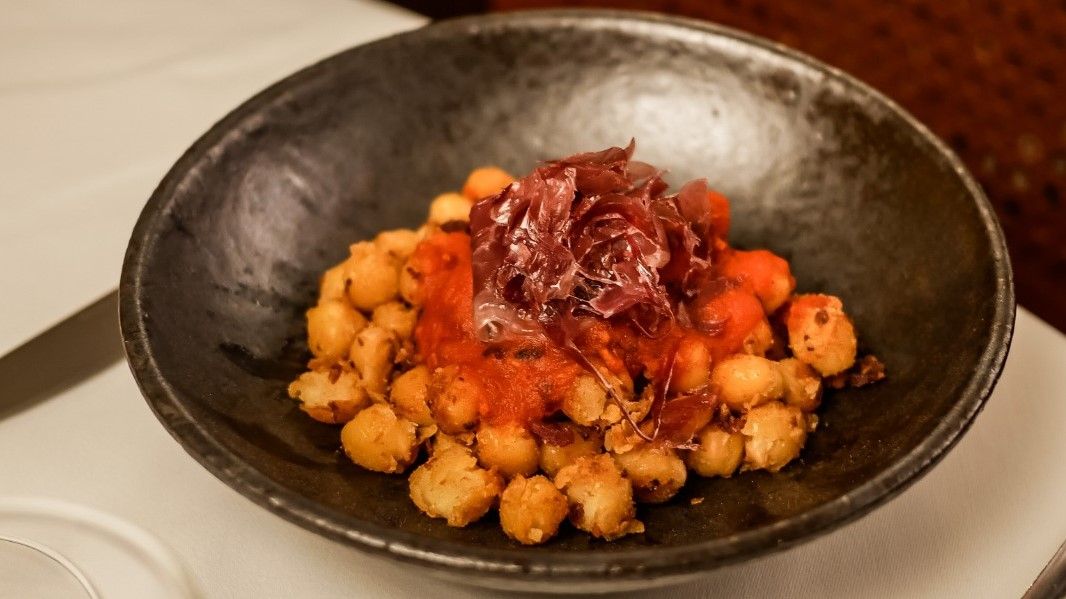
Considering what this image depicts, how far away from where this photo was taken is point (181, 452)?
1553 millimetres

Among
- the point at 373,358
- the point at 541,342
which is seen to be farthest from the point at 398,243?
the point at 541,342

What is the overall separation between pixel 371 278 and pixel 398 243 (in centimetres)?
12

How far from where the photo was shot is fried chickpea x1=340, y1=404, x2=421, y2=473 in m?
1.37

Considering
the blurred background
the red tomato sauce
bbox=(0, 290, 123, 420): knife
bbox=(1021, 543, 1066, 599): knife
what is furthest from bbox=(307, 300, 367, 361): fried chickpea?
the blurred background

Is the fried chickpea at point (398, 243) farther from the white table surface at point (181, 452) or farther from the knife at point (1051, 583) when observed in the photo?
the knife at point (1051, 583)

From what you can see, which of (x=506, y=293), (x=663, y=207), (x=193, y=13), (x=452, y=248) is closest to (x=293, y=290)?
(x=452, y=248)

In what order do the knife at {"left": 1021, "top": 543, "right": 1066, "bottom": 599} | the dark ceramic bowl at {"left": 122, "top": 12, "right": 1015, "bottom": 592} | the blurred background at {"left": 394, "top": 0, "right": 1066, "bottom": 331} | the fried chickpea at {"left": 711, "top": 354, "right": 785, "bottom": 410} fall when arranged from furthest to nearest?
the blurred background at {"left": 394, "top": 0, "right": 1066, "bottom": 331}, the fried chickpea at {"left": 711, "top": 354, "right": 785, "bottom": 410}, the knife at {"left": 1021, "top": 543, "right": 1066, "bottom": 599}, the dark ceramic bowl at {"left": 122, "top": 12, "right": 1015, "bottom": 592}

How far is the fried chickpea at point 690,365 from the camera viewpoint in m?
1.43

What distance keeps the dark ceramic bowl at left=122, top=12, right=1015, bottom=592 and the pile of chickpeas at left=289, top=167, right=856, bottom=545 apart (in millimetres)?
34

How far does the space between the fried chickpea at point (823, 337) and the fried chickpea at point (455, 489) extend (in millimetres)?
524

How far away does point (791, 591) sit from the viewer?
1.37 m

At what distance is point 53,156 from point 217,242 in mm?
682

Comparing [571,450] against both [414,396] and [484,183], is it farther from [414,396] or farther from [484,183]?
[484,183]

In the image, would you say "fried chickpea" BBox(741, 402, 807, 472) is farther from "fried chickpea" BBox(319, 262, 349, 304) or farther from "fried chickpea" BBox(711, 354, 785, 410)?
"fried chickpea" BBox(319, 262, 349, 304)
